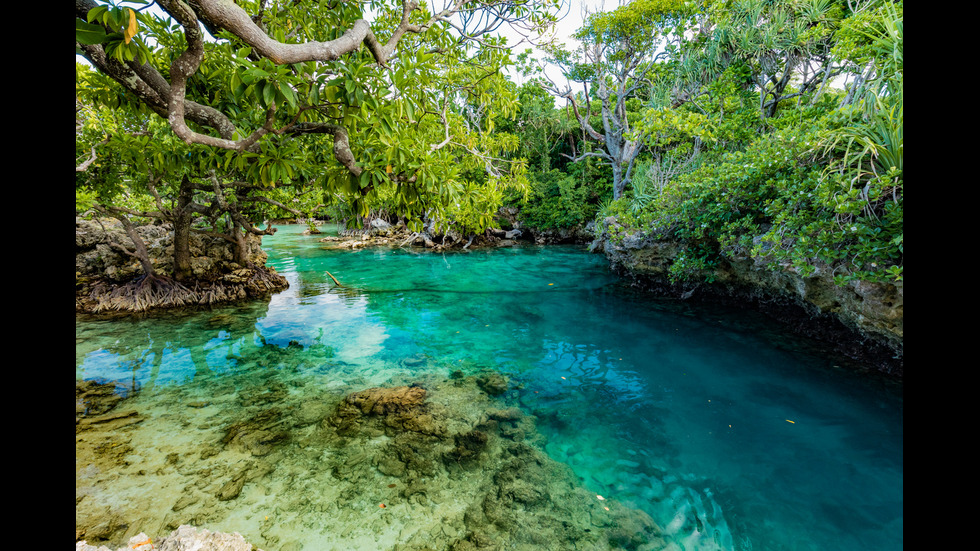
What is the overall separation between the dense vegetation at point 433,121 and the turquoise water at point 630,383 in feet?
6.46

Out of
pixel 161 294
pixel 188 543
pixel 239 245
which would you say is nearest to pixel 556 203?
pixel 239 245

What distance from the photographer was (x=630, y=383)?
6305 mm

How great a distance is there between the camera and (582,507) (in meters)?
3.68

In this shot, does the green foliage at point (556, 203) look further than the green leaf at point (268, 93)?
Yes

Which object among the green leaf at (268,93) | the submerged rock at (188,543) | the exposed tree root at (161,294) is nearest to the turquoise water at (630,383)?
the exposed tree root at (161,294)

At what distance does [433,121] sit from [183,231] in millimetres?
8361

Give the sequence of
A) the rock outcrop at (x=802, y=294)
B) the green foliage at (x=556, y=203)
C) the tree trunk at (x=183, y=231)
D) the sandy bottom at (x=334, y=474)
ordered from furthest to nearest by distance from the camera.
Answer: the green foliage at (x=556, y=203) < the tree trunk at (x=183, y=231) < the rock outcrop at (x=802, y=294) < the sandy bottom at (x=334, y=474)

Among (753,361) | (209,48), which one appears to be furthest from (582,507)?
(209,48)

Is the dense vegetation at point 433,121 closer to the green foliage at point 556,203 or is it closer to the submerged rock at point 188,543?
the submerged rock at point 188,543

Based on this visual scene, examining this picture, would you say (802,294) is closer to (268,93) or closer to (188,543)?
(268,93)

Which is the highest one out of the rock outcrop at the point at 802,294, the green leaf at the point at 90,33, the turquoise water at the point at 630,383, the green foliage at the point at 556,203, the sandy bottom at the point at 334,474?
the green foliage at the point at 556,203

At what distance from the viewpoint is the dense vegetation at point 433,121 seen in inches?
130

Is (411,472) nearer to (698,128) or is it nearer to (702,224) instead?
(702,224)
